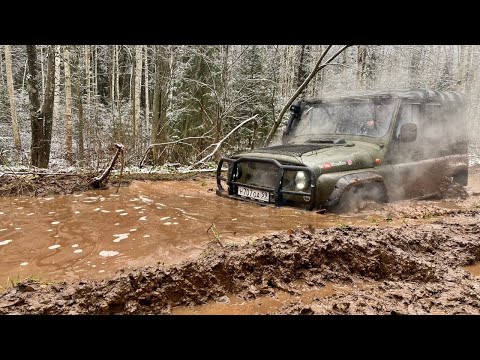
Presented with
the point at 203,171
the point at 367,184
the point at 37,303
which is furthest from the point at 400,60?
the point at 37,303

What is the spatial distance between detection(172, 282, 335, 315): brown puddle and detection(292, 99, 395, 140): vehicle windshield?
3.98 meters

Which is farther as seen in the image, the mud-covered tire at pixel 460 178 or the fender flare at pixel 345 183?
the mud-covered tire at pixel 460 178

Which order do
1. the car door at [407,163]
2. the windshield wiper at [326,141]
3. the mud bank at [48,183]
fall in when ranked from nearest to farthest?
the car door at [407,163], the windshield wiper at [326,141], the mud bank at [48,183]

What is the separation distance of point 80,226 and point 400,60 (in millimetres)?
27098

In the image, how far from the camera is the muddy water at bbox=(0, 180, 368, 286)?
298 cm

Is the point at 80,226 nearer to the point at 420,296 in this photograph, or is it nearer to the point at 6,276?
the point at 6,276

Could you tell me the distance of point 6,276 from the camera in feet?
8.89

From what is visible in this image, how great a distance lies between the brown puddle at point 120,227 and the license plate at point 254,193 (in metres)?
0.14

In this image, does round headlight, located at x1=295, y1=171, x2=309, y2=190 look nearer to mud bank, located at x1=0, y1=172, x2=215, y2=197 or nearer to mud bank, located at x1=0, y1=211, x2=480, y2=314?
mud bank, located at x1=0, y1=211, x2=480, y2=314

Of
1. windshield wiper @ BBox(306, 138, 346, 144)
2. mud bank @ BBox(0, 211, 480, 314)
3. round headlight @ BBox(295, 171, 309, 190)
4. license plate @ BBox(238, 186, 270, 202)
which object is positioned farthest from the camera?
windshield wiper @ BBox(306, 138, 346, 144)

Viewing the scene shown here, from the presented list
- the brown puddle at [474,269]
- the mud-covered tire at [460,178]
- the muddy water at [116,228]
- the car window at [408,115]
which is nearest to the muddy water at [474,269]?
the brown puddle at [474,269]

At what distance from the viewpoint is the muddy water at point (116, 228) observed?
2.98m

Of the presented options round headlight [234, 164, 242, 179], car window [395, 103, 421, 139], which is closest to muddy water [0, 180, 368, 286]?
round headlight [234, 164, 242, 179]

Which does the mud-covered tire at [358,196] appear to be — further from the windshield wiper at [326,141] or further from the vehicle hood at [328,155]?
the windshield wiper at [326,141]
